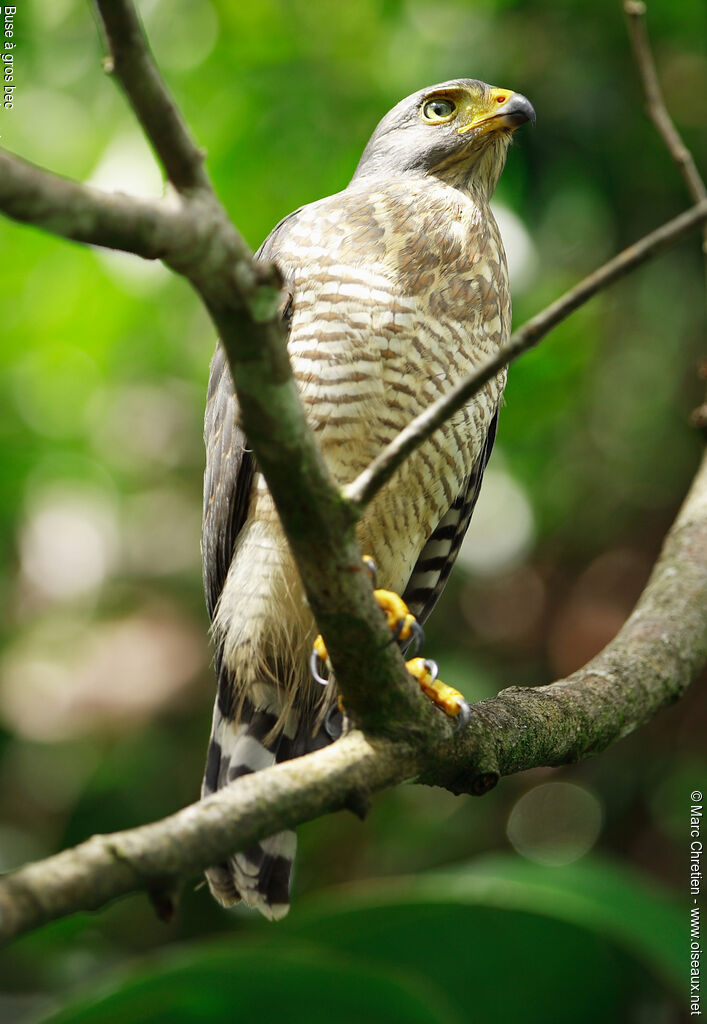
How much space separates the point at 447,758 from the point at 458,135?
6.28 ft

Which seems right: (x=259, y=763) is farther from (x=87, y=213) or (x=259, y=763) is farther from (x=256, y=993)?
(x=87, y=213)

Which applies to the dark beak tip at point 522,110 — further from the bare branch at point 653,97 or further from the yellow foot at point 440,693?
the yellow foot at point 440,693

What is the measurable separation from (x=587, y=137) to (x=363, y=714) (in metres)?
3.06

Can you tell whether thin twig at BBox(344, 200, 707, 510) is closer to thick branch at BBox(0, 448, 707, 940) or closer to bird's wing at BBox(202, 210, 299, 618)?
thick branch at BBox(0, 448, 707, 940)

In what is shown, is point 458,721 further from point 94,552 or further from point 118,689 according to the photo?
point 94,552

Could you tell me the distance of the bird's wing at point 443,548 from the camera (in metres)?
2.98

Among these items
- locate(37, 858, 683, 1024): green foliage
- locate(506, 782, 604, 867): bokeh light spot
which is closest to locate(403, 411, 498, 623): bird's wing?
locate(37, 858, 683, 1024): green foliage

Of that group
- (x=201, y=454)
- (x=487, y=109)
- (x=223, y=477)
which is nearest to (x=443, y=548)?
(x=223, y=477)

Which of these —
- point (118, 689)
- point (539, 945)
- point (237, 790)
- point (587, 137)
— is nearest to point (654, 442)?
point (587, 137)

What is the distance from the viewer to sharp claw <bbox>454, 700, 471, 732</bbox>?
6.16ft

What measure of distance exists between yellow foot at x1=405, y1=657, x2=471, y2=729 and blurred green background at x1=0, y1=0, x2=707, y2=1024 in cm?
166

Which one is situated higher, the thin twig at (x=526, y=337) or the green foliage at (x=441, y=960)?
the thin twig at (x=526, y=337)

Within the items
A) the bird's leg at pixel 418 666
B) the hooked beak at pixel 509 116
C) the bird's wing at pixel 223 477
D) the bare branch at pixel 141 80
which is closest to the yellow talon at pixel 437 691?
the bird's leg at pixel 418 666

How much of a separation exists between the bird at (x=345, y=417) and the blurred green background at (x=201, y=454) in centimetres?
113
